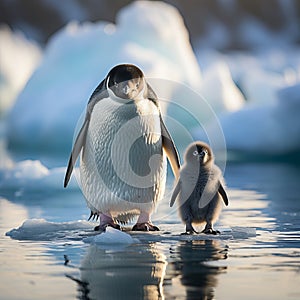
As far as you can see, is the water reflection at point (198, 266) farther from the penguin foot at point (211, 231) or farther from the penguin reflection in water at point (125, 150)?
the penguin reflection in water at point (125, 150)

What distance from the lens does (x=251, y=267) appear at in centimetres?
412

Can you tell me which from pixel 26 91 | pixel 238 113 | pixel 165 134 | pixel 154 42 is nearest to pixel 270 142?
pixel 238 113

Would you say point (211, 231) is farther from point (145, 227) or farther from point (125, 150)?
point (125, 150)

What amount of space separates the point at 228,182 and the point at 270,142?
21.4 ft

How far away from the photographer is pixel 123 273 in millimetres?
3941

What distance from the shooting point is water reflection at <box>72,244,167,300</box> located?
3482mm

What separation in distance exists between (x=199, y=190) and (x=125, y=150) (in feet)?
1.48

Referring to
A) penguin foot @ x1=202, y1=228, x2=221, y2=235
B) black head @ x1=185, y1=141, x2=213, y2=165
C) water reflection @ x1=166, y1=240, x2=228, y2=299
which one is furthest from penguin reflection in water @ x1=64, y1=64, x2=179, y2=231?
water reflection @ x1=166, y1=240, x2=228, y2=299

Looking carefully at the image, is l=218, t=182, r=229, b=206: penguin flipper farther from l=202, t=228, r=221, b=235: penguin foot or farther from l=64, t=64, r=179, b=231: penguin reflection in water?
l=64, t=64, r=179, b=231: penguin reflection in water

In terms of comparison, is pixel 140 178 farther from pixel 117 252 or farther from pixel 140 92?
pixel 117 252

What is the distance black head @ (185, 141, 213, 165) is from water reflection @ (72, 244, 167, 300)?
3.07ft

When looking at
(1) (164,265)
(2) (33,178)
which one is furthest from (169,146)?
(2) (33,178)

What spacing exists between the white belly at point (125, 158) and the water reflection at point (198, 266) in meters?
0.77

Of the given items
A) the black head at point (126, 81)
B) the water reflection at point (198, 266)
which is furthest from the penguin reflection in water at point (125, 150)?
the water reflection at point (198, 266)
